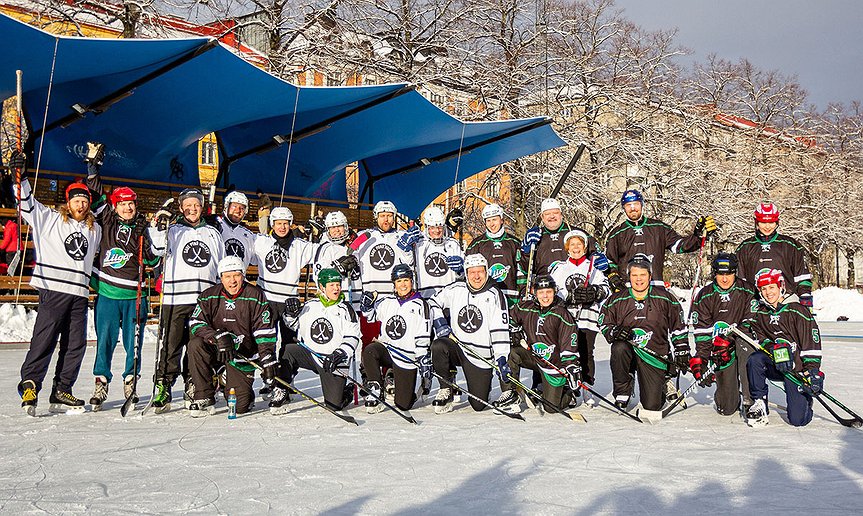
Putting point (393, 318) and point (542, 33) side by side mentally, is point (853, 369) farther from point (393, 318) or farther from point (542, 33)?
point (542, 33)

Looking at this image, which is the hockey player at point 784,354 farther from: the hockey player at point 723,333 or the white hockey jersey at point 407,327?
the white hockey jersey at point 407,327

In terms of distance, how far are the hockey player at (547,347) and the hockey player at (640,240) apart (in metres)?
0.94

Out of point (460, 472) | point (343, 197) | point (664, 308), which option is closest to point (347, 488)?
point (460, 472)

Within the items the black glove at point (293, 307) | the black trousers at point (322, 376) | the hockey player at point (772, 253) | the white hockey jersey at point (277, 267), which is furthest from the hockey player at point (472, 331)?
the hockey player at point (772, 253)

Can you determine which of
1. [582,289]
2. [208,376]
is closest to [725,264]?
[582,289]

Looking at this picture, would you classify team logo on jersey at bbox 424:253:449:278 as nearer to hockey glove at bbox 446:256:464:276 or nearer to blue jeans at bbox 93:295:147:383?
hockey glove at bbox 446:256:464:276

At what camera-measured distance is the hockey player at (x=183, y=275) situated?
19.6ft

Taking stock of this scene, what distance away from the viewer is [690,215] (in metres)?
21.7

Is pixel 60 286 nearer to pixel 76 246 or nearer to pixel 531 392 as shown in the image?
pixel 76 246

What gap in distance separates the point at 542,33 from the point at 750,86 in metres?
12.3

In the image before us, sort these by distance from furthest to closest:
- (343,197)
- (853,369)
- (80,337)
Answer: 1. (343,197)
2. (853,369)
3. (80,337)

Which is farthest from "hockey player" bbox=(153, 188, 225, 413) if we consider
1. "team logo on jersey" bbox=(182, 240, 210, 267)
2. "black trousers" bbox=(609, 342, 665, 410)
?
"black trousers" bbox=(609, 342, 665, 410)

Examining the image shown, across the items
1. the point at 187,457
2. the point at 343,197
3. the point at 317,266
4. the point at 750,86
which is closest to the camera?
the point at 187,457

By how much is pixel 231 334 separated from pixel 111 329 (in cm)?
94
